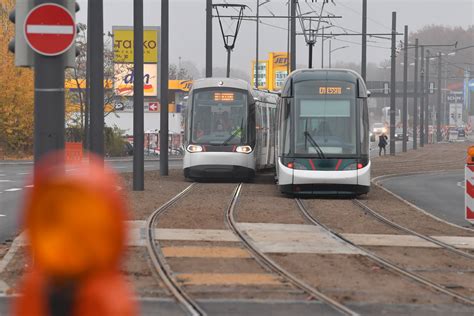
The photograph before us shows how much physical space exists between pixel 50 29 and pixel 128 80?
203 feet

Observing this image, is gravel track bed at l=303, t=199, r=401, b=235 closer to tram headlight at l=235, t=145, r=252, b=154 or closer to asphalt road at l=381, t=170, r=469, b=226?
asphalt road at l=381, t=170, r=469, b=226

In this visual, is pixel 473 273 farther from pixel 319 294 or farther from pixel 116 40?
pixel 116 40

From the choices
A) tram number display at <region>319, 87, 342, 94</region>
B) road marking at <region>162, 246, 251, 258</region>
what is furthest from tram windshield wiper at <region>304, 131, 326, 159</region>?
road marking at <region>162, 246, 251, 258</region>

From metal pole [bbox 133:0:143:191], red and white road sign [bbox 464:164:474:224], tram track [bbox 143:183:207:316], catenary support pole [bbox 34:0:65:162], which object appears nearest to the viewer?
catenary support pole [bbox 34:0:65:162]

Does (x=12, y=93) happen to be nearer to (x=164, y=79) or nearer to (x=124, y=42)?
(x=124, y=42)

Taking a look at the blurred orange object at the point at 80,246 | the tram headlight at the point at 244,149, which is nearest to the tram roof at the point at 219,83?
→ the tram headlight at the point at 244,149

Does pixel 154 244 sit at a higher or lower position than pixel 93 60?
lower

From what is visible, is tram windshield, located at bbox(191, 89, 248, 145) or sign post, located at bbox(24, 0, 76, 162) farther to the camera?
tram windshield, located at bbox(191, 89, 248, 145)

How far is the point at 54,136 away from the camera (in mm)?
8312

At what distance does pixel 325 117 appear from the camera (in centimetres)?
2267

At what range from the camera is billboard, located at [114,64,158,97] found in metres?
66.9

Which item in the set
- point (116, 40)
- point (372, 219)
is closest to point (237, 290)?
point (372, 219)

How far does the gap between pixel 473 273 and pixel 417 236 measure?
389 centimetres

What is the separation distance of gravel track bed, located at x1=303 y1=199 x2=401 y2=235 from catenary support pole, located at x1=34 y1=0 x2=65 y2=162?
7.99 meters
